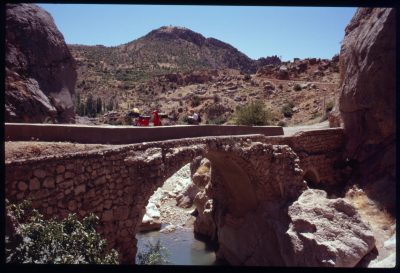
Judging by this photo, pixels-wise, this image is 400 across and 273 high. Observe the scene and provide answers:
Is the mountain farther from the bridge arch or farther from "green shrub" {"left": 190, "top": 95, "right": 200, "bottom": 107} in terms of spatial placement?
the bridge arch

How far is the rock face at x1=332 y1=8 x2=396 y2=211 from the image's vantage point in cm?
1348

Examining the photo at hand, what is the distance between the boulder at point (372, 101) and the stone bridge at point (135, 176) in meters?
2.37

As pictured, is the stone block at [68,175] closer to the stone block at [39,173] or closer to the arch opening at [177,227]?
the stone block at [39,173]

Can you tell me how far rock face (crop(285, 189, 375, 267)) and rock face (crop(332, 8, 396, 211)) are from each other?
2671 millimetres

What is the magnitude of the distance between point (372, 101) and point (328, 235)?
6.28 metres

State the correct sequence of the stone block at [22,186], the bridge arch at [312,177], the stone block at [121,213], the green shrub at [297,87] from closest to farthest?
the stone block at [22,186] → the stone block at [121,213] → the bridge arch at [312,177] → the green shrub at [297,87]

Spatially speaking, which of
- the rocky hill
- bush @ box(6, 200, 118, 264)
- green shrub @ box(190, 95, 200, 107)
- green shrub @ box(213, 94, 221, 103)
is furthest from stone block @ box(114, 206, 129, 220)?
Result: the rocky hill

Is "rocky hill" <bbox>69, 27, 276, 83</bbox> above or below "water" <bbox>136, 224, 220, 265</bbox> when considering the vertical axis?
above

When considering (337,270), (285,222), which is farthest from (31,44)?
(337,270)

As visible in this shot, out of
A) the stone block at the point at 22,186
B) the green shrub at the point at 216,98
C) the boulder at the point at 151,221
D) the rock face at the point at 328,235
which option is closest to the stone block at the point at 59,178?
the stone block at the point at 22,186

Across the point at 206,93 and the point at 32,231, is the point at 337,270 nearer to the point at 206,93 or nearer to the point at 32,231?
the point at 32,231

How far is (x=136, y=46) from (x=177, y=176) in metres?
50.7

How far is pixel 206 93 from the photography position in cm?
4147

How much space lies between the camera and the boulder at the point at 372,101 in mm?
13461
